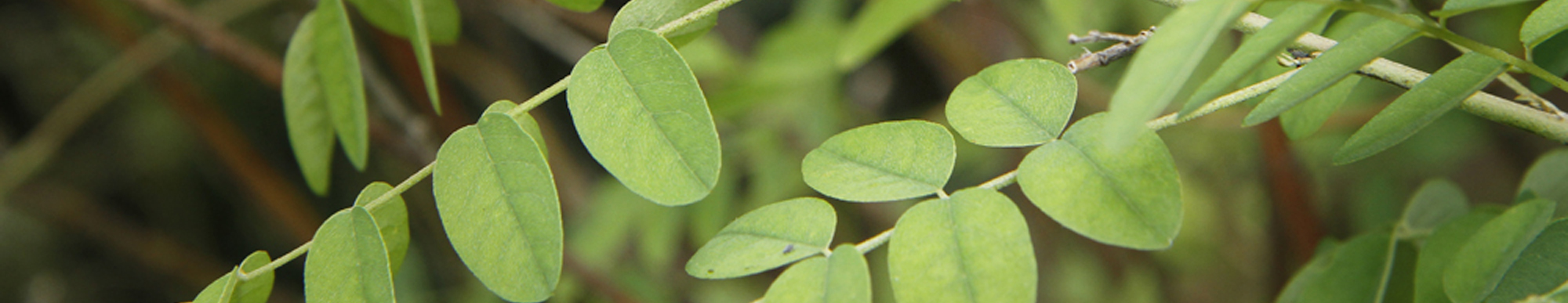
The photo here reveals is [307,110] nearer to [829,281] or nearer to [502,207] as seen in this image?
[502,207]

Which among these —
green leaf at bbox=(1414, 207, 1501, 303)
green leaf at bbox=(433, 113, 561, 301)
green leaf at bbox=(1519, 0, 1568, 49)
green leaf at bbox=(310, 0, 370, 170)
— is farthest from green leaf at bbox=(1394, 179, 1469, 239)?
green leaf at bbox=(310, 0, 370, 170)

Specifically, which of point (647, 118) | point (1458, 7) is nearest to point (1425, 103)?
point (1458, 7)

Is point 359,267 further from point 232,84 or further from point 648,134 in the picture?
point 232,84

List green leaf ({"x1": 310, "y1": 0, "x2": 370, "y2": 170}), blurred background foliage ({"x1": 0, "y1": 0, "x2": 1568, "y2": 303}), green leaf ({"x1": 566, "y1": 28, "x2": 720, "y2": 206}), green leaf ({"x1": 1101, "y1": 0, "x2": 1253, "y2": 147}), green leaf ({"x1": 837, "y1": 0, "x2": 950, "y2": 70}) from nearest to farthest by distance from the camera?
green leaf ({"x1": 1101, "y1": 0, "x2": 1253, "y2": 147}) < green leaf ({"x1": 566, "y1": 28, "x2": 720, "y2": 206}) < green leaf ({"x1": 310, "y1": 0, "x2": 370, "y2": 170}) < green leaf ({"x1": 837, "y1": 0, "x2": 950, "y2": 70}) < blurred background foliage ({"x1": 0, "y1": 0, "x2": 1568, "y2": 303})

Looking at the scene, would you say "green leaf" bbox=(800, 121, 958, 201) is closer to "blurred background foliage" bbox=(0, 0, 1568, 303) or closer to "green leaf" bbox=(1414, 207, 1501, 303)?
"green leaf" bbox=(1414, 207, 1501, 303)

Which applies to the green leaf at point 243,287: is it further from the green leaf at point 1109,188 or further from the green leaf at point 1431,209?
the green leaf at point 1431,209
